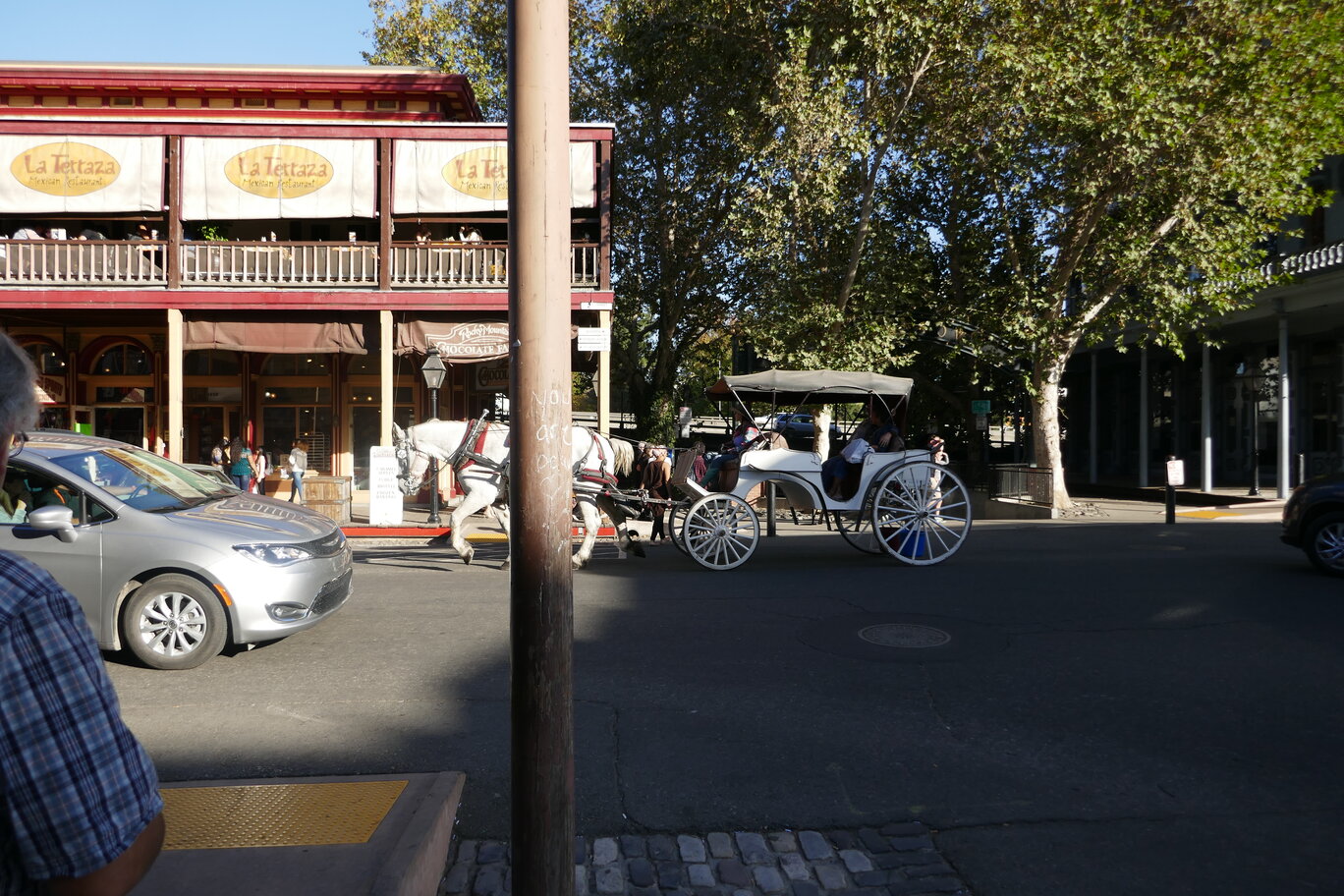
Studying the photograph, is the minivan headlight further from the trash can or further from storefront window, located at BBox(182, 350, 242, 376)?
storefront window, located at BBox(182, 350, 242, 376)

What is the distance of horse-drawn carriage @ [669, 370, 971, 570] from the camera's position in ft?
35.2

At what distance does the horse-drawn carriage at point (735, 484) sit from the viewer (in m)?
10.8

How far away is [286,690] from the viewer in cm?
621

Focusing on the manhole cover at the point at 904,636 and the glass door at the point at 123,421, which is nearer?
the manhole cover at the point at 904,636

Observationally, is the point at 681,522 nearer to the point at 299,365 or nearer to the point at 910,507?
the point at 910,507

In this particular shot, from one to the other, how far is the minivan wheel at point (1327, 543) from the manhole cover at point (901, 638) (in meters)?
4.80

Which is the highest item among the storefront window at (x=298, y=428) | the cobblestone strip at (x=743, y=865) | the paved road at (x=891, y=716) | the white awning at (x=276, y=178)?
the white awning at (x=276, y=178)

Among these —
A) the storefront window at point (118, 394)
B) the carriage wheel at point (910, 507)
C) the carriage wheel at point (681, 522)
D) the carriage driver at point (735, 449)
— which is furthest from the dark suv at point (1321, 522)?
the storefront window at point (118, 394)

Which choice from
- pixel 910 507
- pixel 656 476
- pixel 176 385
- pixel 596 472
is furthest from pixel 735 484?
pixel 176 385

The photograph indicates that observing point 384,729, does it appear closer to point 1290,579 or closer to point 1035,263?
point 1290,579

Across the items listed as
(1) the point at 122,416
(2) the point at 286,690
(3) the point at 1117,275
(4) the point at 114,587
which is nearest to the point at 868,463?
(2) the point at 286,690

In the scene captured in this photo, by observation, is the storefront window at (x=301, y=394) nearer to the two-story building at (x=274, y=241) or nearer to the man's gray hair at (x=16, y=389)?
the two-story building at (x=274, y=241)

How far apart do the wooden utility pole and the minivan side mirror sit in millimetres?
4611

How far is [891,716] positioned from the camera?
564 cm
